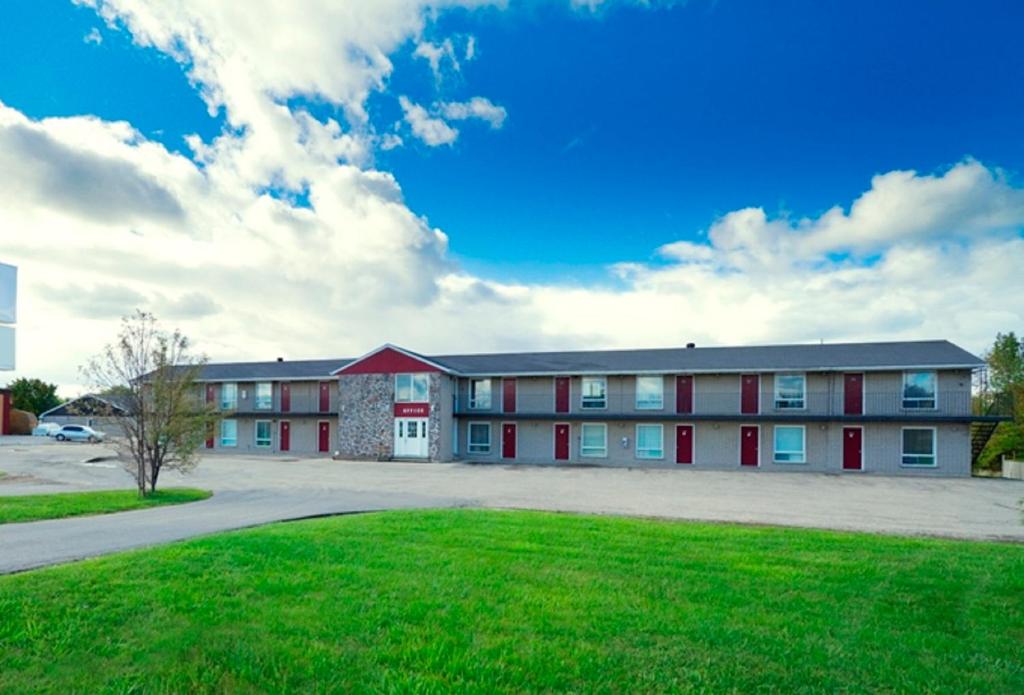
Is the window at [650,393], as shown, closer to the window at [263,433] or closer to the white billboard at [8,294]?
the window at [263,433]

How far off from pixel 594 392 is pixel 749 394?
807 cm

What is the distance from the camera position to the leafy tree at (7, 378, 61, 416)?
57.9 m

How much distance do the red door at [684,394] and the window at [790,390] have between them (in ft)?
13.8

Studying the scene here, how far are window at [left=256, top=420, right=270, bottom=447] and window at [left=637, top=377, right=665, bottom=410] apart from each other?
24.4m

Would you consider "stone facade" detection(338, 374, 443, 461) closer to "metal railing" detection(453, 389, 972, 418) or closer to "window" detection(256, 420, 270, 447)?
"metal railing" detection(453, 389, 972, 418)

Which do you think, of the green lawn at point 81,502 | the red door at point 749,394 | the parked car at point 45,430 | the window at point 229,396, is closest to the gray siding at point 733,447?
the red door at point 749,394

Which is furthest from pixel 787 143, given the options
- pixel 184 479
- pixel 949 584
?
pixel 184 479

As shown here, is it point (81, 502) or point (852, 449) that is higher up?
point (81, 502)

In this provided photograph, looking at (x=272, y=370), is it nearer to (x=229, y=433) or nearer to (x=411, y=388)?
(x=229, y=433)

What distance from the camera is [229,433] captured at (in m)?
39.7

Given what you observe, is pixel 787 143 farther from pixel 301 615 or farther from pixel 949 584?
pixel 301 615

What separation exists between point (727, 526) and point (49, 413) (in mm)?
60957

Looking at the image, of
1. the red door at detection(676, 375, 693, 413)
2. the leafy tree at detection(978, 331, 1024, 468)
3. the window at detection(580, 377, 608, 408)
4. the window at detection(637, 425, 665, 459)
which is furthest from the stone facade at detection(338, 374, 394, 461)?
the leafy tree at detection(978, 331, 1024, 468)

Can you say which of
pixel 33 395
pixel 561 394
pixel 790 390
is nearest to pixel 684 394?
pixel 790 390
